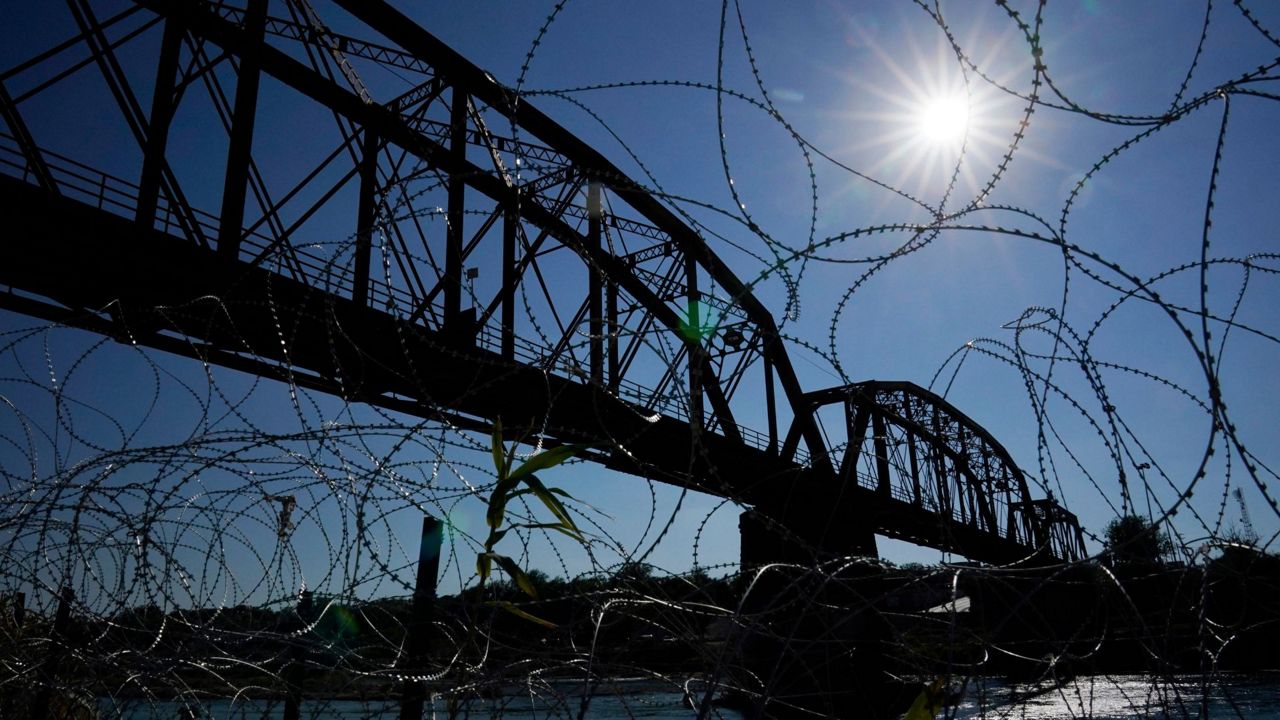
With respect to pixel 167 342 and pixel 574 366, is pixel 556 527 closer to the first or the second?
pixel 574 366

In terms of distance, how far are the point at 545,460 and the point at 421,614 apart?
0.83 metres

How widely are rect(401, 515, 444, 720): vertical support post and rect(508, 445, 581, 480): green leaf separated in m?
0.57

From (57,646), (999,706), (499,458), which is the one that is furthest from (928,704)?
(57,646)

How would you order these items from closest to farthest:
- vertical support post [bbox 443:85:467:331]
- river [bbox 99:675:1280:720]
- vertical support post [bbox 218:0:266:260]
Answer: river [bbox 99:675:1280:720] → vertical support post [bbox 218:0:266:260] → vertical support post [bbox 443:85:467:331]

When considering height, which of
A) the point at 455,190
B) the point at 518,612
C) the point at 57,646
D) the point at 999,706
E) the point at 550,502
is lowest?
the point at 999,706

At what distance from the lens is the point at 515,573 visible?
3213 mm

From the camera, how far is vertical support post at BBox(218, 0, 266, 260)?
1059 cm

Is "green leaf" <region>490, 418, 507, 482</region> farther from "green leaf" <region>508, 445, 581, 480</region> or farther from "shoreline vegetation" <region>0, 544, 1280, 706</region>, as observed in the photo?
"shoreline vegetation" <region>0, 544, 1280, 706</region>

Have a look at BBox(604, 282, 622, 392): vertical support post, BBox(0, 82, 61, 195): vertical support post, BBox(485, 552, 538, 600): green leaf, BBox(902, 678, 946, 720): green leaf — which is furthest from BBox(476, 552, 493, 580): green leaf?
BBox(604, 282, 622, 392): vertical support post

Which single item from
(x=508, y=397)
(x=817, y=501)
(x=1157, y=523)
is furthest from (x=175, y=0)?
(x=817, y=501)

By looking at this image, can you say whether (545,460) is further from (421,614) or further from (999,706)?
(999,706)

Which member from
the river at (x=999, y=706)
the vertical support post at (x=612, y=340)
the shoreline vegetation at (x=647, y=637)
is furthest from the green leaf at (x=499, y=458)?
the vertical support post at (x=612, y=340)

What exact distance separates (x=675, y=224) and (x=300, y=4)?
9.39m

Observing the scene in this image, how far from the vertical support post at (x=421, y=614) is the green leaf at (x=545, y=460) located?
569 mm
